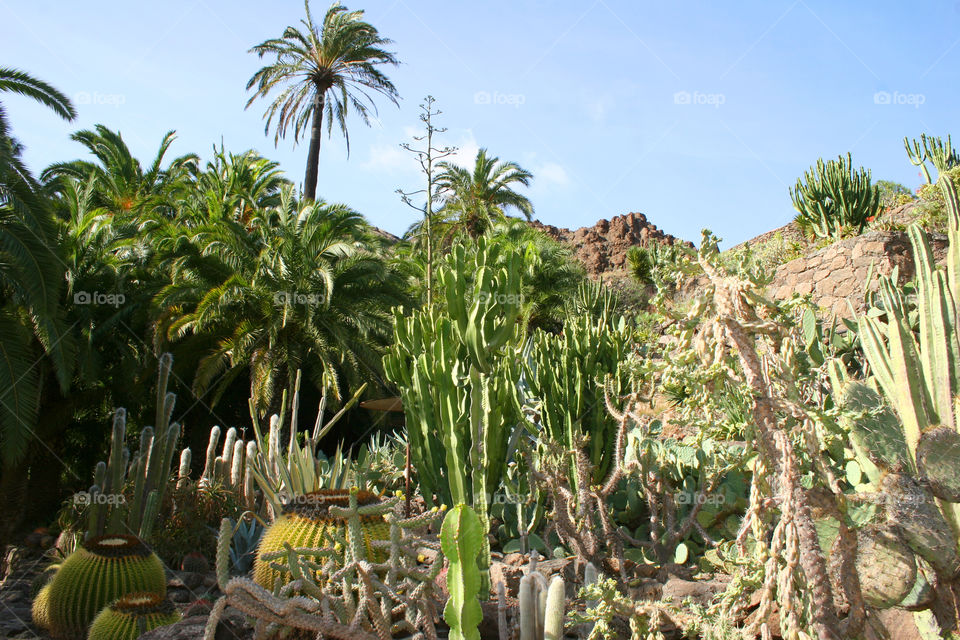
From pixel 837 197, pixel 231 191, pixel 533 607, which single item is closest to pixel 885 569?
pixel 533 607

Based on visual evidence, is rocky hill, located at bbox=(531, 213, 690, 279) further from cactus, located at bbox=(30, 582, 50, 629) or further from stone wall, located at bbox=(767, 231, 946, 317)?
cactus, located at bbox=(30, 582, 50, 629)

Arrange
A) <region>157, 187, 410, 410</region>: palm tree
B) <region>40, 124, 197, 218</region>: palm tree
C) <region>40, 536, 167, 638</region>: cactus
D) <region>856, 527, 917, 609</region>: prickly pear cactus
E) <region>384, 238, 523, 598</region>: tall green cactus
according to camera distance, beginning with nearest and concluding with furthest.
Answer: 1. <region>856, 527, 917, 609</region>: prickly pear cactus
2. <region>40, 536, 167, 638</region>: cactus
3. <region>384, 238, 523, 598</region>: tall green cactus
4. <region>157, 187, 410, 410</region>: palm tree
5. <region>40, 124, 197, 218</region>: palm tree

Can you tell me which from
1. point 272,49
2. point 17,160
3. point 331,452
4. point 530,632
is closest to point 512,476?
point 530,632

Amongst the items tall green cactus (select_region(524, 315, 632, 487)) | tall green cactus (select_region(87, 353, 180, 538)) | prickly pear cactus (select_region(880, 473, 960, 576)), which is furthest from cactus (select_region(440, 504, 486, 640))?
tall green cactus (select_region(87, 353, 180, 538))

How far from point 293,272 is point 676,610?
1218 cm

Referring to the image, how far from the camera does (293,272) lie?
13484 mm

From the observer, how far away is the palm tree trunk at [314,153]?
2119cm

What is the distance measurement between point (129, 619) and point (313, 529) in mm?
1145

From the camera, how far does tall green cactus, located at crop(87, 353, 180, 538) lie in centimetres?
588

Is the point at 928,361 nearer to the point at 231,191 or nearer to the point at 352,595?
the point at 352,595

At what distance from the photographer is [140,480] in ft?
19.9

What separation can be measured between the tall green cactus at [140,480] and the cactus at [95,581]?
1.51m

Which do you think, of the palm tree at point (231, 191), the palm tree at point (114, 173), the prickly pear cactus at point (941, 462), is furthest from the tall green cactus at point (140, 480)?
the palm tree at point (114, 173)

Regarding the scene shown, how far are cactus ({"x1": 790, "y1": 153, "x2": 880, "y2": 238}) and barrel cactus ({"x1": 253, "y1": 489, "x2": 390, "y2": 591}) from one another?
1353cm
